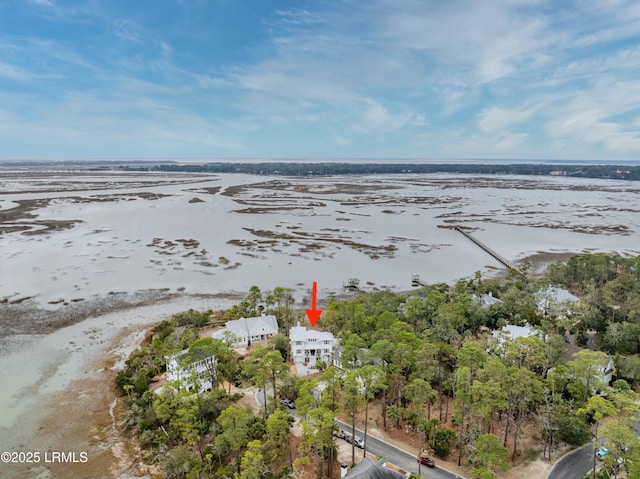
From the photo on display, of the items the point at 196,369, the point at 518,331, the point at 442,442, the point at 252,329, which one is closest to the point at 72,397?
the point at 196,369

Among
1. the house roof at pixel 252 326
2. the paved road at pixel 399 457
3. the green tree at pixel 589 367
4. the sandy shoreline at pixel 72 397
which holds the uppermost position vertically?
the green tree at pixel 589 367

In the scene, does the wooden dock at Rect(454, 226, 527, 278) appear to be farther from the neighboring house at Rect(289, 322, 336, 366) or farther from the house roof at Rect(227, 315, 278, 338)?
the house roof at Rect(227, 315, 278, 338)

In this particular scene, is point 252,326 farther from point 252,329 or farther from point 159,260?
point 159,260

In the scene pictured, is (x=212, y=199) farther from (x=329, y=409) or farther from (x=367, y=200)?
(x=329, y=409)

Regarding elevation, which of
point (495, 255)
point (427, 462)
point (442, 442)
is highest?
point (495, 255)

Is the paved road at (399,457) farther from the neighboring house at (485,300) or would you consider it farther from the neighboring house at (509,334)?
the neighboring house at (485,300)

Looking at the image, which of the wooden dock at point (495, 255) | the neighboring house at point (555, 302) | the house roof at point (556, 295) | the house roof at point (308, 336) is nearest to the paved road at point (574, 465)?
the house roof at point (308, 336)
